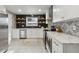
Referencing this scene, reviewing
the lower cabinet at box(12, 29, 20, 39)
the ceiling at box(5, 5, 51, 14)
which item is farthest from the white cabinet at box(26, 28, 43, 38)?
the ceiling at box(5, 5, 51, 14)

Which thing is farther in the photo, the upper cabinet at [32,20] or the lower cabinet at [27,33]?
the upper cabinet at [32,20]

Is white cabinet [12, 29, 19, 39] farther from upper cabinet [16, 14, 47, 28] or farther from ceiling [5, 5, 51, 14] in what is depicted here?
upper cabinet [16, 14, 47, 28]

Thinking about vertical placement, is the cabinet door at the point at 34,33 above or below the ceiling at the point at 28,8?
below

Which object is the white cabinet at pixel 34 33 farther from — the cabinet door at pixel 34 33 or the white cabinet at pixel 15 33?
the white cabinet at pixel 15 33

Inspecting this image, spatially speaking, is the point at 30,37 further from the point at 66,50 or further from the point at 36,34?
the point at 66,50

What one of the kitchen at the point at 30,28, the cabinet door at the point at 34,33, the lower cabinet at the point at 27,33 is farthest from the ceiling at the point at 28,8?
the cabinet door at the point at 34,33

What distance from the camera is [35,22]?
1278 cm

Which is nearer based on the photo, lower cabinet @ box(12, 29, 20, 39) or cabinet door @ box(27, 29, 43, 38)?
lower cabinet @ box(12, 29, 20, 39)
